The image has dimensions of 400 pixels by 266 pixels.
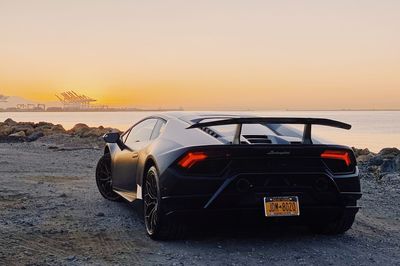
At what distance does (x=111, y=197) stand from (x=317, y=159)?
3.76 metres

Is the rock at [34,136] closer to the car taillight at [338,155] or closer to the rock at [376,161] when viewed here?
the rock at [376,161]

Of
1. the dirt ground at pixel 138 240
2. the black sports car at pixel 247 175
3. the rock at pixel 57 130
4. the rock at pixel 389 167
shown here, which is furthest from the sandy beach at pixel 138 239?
the rock at pixel 57 130

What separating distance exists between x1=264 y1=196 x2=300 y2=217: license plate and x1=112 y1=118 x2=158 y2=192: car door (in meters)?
1.78

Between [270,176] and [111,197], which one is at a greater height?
[270,176]

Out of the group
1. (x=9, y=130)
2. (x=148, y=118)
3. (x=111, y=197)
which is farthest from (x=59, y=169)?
(x=9, y=130)

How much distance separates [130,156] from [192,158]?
1727 millimetres

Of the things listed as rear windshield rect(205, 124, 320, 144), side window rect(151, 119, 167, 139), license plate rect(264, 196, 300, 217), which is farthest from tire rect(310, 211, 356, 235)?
side window rect(151, 119, 167, 139)

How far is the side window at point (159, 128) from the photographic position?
6.37 m

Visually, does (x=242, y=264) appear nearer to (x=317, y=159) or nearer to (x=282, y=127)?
(x=317, y=159)

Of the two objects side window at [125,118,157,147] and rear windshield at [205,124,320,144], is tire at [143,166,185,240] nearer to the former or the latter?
rear windshield at [205,124,320,144]

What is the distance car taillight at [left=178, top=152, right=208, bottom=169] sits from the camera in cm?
523

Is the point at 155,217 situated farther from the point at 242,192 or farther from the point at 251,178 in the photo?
the point at 251,178

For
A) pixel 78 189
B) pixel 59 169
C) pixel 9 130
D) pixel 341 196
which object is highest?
pixel 341 196

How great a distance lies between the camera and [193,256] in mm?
5090
